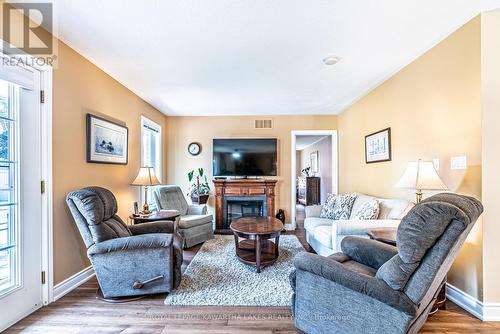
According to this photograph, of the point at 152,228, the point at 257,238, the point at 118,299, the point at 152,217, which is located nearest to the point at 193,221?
the point at 152,217

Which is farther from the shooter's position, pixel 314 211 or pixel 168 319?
pixel 314 211

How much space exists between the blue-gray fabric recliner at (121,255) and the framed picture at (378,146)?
2906 mm

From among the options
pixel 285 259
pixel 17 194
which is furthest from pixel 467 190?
pixel 17 194

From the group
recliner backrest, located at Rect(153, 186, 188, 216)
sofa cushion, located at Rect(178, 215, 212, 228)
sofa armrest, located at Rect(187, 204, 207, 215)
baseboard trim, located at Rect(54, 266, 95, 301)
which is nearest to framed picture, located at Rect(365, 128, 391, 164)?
sofa cushion, located at Rect(178, 215, 212, 228)

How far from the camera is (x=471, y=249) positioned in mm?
1944

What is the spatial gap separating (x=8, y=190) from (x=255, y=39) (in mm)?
2402

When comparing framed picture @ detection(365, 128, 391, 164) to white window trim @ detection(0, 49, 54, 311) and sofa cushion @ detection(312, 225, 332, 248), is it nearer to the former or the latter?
sofa cushion @ detection(312, 225, 332, 248)

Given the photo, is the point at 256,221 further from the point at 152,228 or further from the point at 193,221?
the point at 152,228

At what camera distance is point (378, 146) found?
3.31 meters

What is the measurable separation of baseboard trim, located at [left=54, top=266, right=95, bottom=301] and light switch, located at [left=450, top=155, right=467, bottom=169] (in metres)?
3.82

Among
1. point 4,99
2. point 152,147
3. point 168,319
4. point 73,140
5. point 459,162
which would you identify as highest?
point 4,99

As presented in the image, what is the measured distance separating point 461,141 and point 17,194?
12.4ft

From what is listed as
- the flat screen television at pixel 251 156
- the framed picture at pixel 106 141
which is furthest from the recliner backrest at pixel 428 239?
the flat screen television at pixel 251 156

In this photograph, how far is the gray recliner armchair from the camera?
11.6ft
